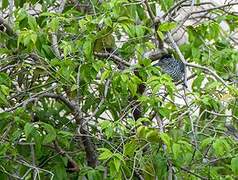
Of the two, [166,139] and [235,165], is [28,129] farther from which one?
[235,165]

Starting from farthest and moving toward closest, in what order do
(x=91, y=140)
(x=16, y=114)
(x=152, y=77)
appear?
1. (x=91, y=140)
2. (x=16, y=114)
3. (x=152, y=77)

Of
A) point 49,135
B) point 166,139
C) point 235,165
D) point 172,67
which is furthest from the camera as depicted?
point 172,67

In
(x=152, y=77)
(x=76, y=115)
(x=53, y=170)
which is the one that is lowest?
(x=53, y=170)

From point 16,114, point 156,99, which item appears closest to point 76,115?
point 16,114

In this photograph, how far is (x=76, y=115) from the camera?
207 cm

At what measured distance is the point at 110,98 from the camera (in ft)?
6.69

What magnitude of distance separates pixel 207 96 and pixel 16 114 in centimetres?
61

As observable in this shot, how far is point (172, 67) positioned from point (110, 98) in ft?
0.79

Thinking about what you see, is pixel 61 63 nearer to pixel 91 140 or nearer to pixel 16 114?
pixel 16 114

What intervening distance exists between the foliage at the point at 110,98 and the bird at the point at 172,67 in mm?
36

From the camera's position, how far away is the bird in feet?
6.50

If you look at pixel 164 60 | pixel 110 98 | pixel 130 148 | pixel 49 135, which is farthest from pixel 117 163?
pixel 164 60

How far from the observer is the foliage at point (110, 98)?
176 centimetres

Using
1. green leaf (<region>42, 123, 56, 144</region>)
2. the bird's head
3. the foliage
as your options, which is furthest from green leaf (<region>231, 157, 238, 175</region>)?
green leaf (<region>42, 123, 56, 144</region>)
